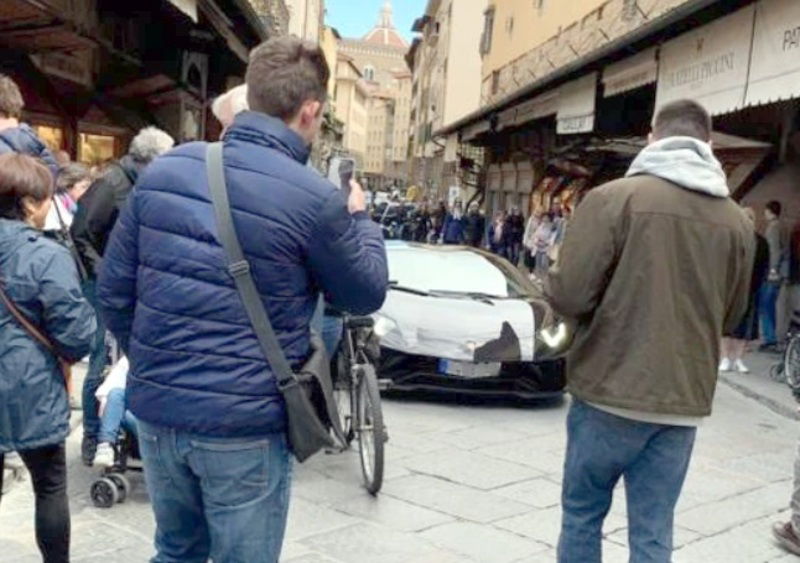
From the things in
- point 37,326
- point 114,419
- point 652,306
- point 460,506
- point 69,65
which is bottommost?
point 460,506

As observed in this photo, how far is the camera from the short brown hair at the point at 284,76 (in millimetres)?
2162

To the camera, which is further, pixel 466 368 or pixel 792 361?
pixel 792 361

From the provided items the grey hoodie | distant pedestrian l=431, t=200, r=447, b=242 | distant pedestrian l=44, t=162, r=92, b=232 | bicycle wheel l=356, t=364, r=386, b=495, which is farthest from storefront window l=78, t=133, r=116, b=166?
distant pedestrian l=431, t=200, r=447, b=242

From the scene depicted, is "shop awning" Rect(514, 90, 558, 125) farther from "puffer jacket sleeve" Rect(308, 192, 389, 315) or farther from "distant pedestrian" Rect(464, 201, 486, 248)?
"puffer jacket sleeve" Rect(308, 192, 389, 315)

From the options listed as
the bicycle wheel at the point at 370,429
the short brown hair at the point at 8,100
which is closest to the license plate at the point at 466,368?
the bicycle wheel at the point at 370,429

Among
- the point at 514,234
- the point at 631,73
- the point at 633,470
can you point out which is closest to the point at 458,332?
the point at 633,470

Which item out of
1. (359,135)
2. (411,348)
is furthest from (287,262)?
(359,135)

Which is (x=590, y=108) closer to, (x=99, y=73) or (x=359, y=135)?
(x=99, y=73)

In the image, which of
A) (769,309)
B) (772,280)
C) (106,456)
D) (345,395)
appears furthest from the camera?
(769,309)

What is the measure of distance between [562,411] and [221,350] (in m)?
5.83

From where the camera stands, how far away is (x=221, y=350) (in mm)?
2090

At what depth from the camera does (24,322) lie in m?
3.04

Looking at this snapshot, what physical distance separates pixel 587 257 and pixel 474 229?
23.0m

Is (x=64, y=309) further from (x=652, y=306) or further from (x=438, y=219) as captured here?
(x=438, y=219)
